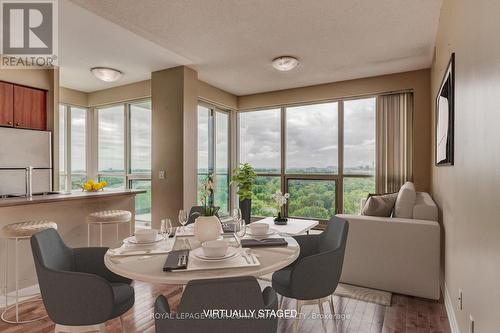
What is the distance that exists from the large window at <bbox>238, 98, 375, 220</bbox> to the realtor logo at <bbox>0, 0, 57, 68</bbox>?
11.5 ft

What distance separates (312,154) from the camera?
5.50m

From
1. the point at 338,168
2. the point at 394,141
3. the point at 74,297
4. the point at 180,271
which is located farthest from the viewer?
the point at 338,168

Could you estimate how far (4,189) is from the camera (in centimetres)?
398

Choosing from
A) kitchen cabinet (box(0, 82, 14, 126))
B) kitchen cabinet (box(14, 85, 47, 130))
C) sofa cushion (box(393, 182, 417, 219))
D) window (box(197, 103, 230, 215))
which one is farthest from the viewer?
window (box(197, 103, 230, 215))

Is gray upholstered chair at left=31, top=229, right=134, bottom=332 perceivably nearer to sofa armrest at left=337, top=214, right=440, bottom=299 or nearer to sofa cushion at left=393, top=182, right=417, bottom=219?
sofa armrest at left=337, top=214, right=440, bottom=299

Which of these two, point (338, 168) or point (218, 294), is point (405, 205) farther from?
point (218, 294)

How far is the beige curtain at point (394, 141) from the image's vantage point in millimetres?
4535

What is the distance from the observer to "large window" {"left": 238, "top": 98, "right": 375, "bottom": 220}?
5023 mm

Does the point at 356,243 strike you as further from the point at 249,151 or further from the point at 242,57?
the point at 249,151

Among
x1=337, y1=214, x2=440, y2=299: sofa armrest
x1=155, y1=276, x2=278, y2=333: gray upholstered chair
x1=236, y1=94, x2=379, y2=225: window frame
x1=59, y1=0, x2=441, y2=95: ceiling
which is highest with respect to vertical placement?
x1=59, y1=0, x2=441, y2=95: ceiling

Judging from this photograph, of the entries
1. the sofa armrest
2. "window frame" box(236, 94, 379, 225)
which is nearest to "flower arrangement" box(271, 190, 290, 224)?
the sofa armrest

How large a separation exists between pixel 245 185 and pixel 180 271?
4205 mm

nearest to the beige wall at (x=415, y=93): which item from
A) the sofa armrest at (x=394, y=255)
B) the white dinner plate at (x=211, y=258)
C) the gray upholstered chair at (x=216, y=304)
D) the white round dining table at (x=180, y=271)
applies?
the sofa armrest at (x=394, y=255)

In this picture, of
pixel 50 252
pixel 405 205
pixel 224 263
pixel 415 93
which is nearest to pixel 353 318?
pixel 405 205
